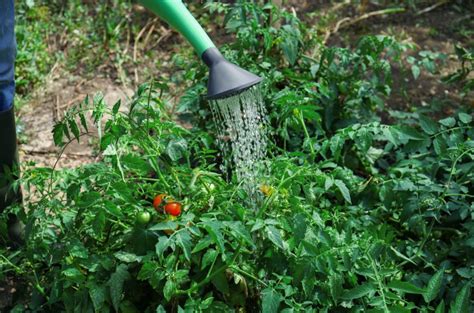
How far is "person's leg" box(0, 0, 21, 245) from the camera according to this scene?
7.54 feet

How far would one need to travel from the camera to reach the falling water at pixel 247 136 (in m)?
2.17

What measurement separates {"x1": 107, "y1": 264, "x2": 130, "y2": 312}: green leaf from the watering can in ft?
1.83

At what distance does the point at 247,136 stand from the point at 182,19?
0.52 metres

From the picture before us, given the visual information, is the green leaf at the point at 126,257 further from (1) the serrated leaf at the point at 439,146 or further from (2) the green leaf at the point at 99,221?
(1) the serrated leaf at the point at 439,146

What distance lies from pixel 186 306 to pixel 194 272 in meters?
0.17

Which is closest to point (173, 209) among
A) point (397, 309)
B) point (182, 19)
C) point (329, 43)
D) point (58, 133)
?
point (58, 133)

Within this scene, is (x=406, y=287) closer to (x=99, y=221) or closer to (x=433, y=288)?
(x=433, y=288)

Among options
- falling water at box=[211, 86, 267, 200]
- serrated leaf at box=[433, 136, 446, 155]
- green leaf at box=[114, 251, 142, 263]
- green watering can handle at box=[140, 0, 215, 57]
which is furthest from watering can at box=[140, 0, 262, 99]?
serrated leaf at box=[433, 136, 446, 155]

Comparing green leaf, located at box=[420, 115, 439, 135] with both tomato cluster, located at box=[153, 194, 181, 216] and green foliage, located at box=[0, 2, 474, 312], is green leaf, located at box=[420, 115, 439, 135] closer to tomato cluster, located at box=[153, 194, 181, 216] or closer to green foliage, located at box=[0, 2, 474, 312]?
green foliage, located at box=[0, 2, 474, 312]

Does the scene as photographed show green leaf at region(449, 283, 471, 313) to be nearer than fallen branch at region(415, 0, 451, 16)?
Yes

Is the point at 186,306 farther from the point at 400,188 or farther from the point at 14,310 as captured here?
the point at 400,188

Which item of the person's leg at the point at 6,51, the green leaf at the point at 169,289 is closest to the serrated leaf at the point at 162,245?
the green leaf at the point at 169,289

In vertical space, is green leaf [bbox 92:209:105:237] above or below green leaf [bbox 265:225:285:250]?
above

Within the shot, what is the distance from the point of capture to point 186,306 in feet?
6.41
